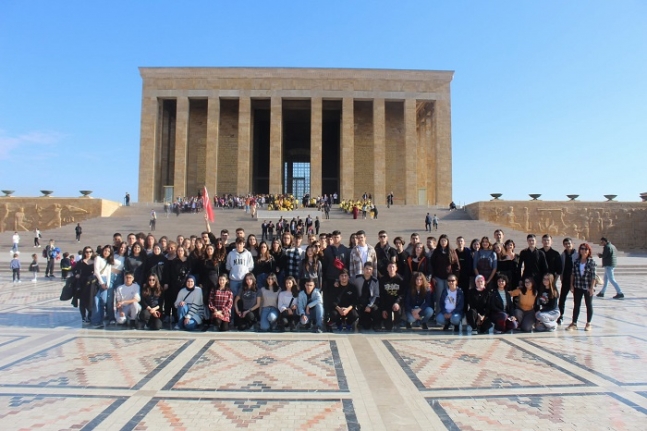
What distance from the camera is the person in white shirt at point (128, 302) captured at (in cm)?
677

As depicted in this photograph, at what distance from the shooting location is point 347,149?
31.9 m

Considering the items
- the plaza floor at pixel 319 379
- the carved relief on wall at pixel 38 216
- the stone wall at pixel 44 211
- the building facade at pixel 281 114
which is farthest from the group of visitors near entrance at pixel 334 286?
the building facade at pixel 281 114

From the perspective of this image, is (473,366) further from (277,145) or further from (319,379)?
(277,145)

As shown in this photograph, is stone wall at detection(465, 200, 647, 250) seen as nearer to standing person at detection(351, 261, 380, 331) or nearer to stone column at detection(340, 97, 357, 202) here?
stone column at detection(340, 97, 357, 202)

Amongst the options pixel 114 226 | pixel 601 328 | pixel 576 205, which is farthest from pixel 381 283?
pixel 576 205

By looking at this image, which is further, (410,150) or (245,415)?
(410,150)

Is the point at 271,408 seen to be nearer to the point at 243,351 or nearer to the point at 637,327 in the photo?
the point at 243,351

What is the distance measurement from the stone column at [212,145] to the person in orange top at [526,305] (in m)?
27.0

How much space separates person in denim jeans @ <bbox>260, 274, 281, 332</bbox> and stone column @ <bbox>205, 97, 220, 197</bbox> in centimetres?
2581

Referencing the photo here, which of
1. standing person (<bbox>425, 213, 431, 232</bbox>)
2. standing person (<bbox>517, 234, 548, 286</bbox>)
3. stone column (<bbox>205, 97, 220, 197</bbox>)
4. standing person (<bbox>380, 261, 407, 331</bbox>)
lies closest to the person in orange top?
standing person (<bbox>517, 234, 548, 286</bbox>)

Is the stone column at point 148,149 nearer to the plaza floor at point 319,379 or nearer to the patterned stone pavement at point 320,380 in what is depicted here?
the plaza floor at point 319,379

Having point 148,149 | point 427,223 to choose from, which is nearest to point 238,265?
point 427,223

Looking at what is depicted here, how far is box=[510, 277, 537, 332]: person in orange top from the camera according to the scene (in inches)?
263

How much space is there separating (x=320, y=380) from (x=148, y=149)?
30206 mm
